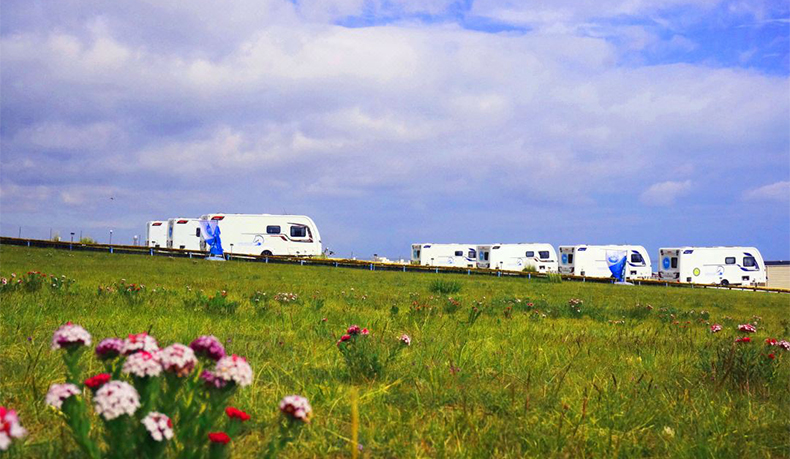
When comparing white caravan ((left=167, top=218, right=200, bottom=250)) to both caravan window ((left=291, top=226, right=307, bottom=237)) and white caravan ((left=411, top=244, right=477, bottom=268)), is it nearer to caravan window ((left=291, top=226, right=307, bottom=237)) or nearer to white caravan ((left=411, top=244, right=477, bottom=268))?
caravan window ((left=291, top=226, right=307, bottom=237))

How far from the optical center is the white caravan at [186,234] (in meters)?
43.3

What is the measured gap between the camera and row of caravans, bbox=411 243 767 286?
46.2 meters

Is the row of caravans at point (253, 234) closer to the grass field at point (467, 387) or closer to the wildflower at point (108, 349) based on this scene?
the grass field at point (467, 387)

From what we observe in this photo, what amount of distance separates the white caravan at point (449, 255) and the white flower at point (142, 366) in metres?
53.3

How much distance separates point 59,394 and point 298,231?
43197mm

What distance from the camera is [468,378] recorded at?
4.30m

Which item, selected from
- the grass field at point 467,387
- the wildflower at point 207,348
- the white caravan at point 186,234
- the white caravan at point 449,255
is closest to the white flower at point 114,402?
the wildflower at point 207,348

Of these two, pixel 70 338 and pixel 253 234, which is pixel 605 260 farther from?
pixel 70 338

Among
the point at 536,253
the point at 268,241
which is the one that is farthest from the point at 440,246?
the point at 268,241

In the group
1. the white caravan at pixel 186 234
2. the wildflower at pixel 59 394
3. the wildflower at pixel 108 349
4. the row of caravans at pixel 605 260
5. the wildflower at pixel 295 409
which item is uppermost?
the white caravan at pixel 186 234

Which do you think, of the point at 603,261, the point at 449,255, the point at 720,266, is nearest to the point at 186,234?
the point at 449,255

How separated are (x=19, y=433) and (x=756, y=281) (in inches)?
2081

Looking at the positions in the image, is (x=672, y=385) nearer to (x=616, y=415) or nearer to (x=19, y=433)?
(x=616, y=415)

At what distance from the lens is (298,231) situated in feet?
147
